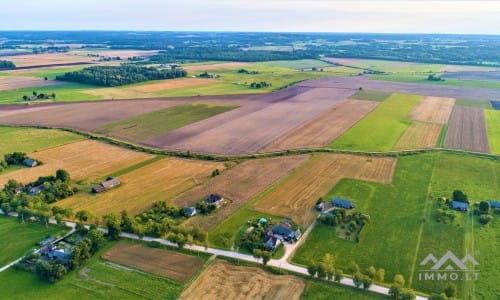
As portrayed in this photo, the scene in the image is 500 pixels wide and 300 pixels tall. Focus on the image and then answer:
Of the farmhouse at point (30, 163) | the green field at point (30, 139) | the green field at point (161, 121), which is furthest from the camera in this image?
the green field at point (161, 121)

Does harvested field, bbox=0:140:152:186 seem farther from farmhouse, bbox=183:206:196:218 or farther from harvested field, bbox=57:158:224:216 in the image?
farmhouse, bbox=183:206:196:218

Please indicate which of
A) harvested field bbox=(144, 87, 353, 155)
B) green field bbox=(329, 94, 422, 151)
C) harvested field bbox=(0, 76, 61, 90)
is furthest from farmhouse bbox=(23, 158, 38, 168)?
harvested field bbox=(0, 76, 61, 90)

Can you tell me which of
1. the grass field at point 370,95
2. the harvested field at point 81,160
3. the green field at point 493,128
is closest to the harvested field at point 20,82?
the harvested field at point 81,160

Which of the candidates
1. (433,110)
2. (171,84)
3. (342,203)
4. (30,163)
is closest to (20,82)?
(171,84)

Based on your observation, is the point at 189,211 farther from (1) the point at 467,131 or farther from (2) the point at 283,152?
(1) the point at 467,131

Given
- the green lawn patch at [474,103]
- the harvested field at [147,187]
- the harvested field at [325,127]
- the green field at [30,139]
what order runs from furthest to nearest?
the green lawn patch at [474,103] → the harvested field at [325,127] → the green field at [30,139] → the harvested field at [147,187]

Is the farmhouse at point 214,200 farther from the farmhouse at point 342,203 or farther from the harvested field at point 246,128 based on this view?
the harvested field at point 246,128
